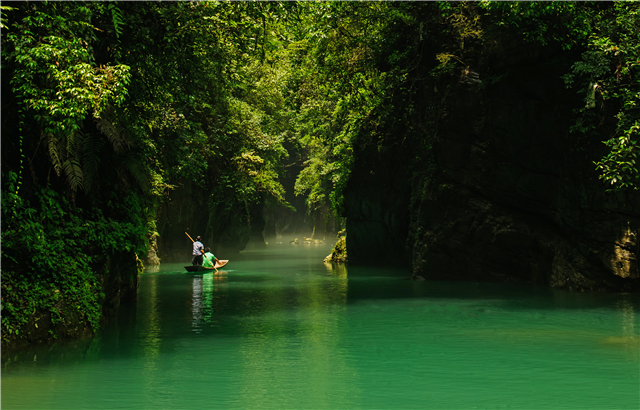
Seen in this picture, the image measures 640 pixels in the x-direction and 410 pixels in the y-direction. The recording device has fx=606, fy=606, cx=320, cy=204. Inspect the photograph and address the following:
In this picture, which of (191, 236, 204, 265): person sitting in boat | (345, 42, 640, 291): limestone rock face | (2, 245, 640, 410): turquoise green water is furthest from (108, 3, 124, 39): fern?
(191, 236, 204, 265): person sitting in boat

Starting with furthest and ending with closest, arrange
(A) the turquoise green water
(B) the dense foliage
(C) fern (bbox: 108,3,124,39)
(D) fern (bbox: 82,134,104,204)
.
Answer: (D) fern (bbox: 82,134,104,204), (B) the dense foliage, (C) fern (bbox: 108,3,124,39), (A) the turquoise green water

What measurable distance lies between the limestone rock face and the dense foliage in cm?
80

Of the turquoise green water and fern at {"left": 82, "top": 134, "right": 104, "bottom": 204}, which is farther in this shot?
fern at {"left": 82, "top": 134, "right": 104, "bottom": 204}

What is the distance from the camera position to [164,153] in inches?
833

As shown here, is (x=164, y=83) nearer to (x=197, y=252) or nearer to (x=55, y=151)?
(x=55, y=151)

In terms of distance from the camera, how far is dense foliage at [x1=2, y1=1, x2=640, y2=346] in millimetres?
9641

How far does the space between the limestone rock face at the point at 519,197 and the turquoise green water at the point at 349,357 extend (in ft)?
6.36

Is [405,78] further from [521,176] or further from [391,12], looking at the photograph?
[521,176]

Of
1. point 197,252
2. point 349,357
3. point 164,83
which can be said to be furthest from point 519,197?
point 197,252

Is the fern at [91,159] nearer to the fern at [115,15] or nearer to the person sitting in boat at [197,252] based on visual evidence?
the fern at [115,15]

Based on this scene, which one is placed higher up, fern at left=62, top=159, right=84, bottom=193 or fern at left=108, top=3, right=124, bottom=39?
fern at left=108, top=3, right=124, bottom=39

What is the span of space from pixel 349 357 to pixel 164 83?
7705mm

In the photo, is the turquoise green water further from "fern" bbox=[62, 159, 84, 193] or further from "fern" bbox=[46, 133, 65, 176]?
"fern" bbox=[46, 133, 65, 176]

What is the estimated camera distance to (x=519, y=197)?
1983cm
